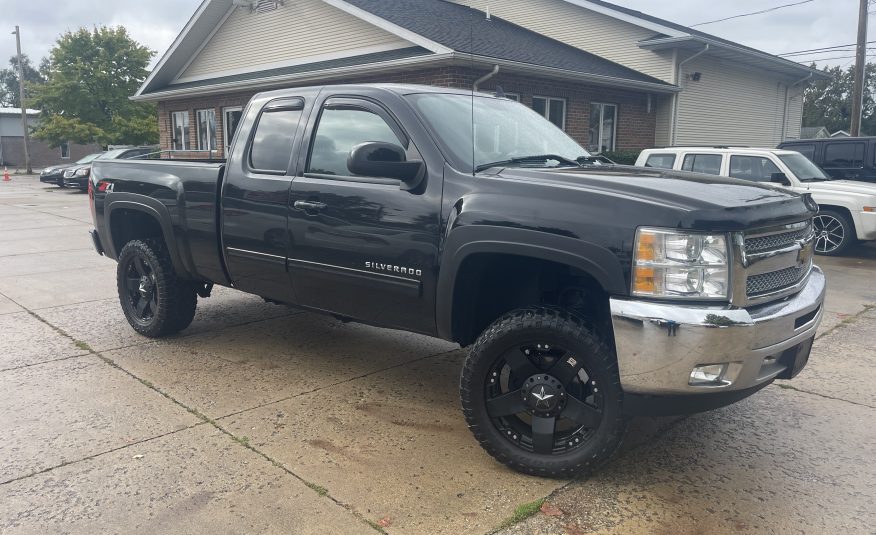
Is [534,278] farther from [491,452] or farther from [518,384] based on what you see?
[491,452]

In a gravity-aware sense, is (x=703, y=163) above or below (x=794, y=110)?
below

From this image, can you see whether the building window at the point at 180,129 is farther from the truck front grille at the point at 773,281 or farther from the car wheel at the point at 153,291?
the truck front grille at the point at 773,281

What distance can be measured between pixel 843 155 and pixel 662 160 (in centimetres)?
360

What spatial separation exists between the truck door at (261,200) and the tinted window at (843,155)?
434 inches

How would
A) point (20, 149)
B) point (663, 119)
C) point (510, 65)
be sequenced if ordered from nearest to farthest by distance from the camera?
point (510, 65) < point (663, 119) < point (20, 149)

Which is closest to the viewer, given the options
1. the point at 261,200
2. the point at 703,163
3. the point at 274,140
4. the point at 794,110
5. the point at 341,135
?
the point at 341,135

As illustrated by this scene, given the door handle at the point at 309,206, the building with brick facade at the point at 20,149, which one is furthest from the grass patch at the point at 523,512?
the building with brick facade at the point at 20,149

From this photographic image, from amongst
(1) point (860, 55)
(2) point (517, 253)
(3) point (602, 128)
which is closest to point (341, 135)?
(2) point (517, 253)

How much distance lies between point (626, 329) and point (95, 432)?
2.99 metres

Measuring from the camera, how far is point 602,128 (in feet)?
59.1

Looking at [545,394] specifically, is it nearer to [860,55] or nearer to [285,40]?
[285,40]

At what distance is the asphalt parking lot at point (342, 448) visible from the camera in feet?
10.3

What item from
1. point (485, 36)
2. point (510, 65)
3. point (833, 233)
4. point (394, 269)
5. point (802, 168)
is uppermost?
point (485, 36)

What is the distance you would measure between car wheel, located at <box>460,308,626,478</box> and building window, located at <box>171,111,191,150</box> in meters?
22.1
